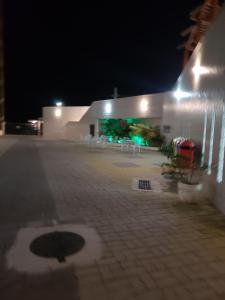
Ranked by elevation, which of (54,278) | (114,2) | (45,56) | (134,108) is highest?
(45,56)

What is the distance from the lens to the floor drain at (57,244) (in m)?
2.87

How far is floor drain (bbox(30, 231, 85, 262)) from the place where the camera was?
287 centimetres

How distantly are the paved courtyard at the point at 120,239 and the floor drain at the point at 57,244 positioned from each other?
235 mm

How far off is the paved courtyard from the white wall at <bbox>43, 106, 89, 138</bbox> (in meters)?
18.3

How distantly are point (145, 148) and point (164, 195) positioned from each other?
1010 cm

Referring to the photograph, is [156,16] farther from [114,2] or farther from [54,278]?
[54,278]

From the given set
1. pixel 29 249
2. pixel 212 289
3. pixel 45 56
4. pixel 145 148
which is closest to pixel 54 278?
pixel 29 249

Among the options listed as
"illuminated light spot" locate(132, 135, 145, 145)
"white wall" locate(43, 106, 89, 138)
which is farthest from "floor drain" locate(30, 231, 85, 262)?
"white wall" locate(43, 106, 89, 138)

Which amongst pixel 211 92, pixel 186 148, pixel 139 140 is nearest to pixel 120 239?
pixel 211 92

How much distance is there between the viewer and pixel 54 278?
2.42 m

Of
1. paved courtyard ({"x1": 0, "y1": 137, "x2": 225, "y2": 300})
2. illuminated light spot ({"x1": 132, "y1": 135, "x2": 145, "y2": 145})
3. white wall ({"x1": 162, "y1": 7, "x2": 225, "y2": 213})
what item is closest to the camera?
paved courtyard ({"x1": 0, "y1": 137, "x2": 225, "y2": 300})

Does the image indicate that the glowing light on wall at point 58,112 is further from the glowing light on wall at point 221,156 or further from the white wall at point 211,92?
the glowing light on wall at point 221,156

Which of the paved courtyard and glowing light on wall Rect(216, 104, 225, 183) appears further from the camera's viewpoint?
glowing light on wall Rect(216, 104, 225, 183)

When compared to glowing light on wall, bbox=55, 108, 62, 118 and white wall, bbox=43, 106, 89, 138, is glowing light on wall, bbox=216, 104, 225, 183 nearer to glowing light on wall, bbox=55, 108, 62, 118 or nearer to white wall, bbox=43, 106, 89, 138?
white wall, bbox=43, 106, 89, 138
